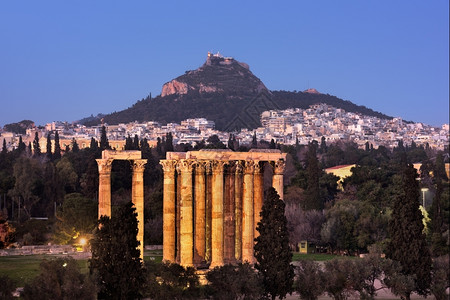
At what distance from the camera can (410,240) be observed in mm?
38000

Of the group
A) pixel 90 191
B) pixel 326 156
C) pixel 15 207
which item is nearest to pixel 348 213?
pixel 90 191

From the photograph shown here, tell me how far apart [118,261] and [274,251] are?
6737mm

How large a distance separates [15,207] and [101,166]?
49.5 m

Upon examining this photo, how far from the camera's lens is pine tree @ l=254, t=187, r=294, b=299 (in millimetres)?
33438

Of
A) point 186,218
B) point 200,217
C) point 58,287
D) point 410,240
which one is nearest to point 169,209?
point 200,217

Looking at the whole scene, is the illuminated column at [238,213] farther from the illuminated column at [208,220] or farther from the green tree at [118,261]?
the green tree at [118,261]

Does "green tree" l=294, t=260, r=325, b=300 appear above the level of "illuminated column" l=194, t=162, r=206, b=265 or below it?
below

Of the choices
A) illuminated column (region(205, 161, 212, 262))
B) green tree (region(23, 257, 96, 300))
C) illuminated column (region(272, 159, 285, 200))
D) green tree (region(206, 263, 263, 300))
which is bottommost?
green tree (region(206, 263, 263, 300))

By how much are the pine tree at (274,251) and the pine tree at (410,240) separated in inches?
270

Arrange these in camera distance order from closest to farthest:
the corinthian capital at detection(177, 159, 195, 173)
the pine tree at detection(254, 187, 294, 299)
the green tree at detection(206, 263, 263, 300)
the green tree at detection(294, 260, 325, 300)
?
1. the green tree at detection(206, 263, 263, 300)
2. the pine tree at detection(254, 187, 294, 299)
3. the green tree at detection(294, 260, 325, 300)
4. the corinthian capital at detection(177, 159, 195, 173)

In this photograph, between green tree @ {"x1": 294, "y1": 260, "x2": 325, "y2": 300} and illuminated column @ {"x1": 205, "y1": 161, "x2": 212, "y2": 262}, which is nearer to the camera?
green tree @ {"x1": 294, "y1": 260, "x2": 325, "y2": 300}

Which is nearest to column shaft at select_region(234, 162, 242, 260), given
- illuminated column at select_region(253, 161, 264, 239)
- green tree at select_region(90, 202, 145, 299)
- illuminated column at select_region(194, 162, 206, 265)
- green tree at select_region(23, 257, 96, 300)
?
illuminated column at select_region(253, 161, 264, 239)

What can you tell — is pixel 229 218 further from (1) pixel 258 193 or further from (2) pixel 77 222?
(2) pixel 77 222

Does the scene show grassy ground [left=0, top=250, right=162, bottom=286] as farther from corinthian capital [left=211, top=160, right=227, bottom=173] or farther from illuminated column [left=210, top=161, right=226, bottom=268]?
corinthian capital [left=211, top=160, right=227, bottom=173]
